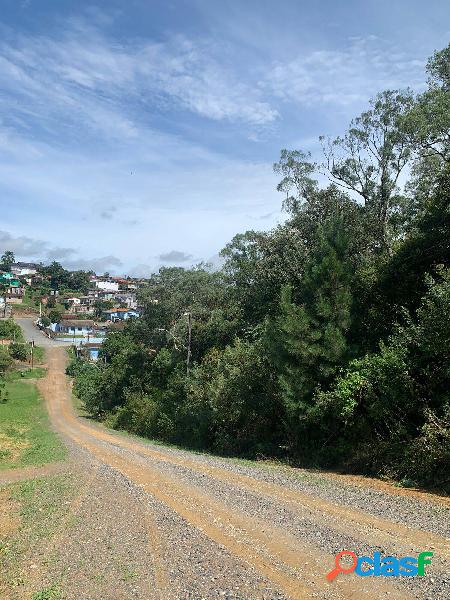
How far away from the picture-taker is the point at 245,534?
8031 millimetres

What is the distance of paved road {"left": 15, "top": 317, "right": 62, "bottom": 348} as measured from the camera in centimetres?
10438

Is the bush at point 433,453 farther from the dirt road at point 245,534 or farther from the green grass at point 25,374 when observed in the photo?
the green grass at point 25,374

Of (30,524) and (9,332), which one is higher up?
(9,332)

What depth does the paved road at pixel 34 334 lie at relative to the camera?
104 metres

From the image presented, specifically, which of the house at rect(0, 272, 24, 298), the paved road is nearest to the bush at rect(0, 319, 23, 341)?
the paved road

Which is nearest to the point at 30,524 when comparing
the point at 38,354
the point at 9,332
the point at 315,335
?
the point at 315,335

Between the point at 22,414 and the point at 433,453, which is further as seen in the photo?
the point at 22,414

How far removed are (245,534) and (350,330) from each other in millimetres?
9693

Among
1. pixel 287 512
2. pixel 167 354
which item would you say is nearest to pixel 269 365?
pixel 287 512

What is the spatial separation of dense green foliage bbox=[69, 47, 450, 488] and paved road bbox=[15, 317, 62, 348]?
79.2m

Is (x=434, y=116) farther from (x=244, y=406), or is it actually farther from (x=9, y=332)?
(x=9, y=332)

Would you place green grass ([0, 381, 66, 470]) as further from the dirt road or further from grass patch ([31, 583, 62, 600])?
Result: grass patch ([31, 583, 62, 600])

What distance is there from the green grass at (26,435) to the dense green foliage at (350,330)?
7.29 meters

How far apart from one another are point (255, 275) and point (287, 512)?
59.9 ft
